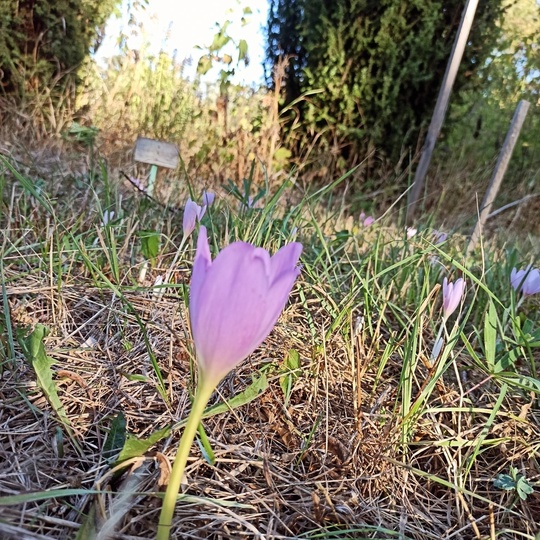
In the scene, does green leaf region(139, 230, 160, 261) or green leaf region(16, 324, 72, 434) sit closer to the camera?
green leaf region(16, 324, 72, 434)

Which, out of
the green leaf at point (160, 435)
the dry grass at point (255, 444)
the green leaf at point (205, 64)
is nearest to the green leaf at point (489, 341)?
the dry grass at point (255, 444)

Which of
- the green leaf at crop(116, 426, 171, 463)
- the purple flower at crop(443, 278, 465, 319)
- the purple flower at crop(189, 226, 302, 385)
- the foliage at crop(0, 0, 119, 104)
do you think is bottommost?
the green leaf at crop(116, 426, 171, 463)

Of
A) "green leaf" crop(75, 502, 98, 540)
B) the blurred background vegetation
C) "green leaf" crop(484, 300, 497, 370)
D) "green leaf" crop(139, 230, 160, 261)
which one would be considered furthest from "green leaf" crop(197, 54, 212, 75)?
"green leaf" crop(75, 502, 98, 540)

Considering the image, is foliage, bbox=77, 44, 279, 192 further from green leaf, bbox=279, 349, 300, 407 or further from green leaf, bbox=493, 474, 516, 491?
green leaf, bbox=493, 474, 516, 491

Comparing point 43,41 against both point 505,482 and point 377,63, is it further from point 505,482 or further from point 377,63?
point 505,482

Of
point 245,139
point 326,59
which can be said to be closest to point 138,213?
point 245,139

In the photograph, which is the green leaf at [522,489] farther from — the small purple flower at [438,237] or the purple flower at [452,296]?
the small purple flower at [438,237]
